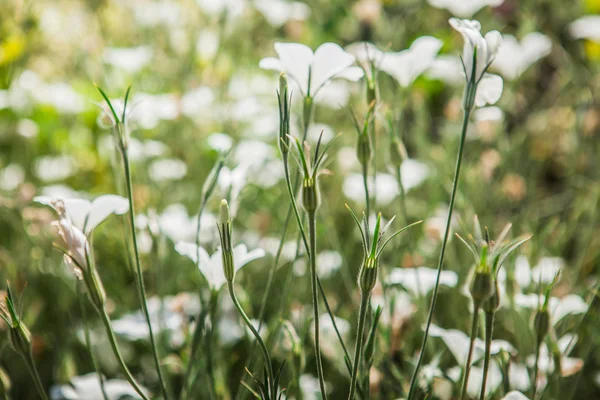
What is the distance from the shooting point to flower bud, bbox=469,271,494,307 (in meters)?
0.41

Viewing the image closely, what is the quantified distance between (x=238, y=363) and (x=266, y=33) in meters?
1.25

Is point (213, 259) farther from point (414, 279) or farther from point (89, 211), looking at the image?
point (414, 279)

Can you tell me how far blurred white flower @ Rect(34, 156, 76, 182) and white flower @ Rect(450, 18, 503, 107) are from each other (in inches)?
33.9

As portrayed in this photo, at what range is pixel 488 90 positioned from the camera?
0.49 meters

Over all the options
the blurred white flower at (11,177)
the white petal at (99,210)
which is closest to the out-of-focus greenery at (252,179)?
the blurred white flower at (11,177)

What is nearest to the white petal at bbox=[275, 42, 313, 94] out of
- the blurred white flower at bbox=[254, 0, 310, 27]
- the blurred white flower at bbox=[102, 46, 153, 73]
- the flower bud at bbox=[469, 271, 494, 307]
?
the flower bud at bbox=[469, 271, 494, 307]

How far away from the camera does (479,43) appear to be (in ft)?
1.45

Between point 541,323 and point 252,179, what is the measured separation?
1.65 ft

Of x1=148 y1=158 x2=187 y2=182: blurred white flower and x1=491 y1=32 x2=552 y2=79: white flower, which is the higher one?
x1=491 y1=32 x2=552 y2=79: white flower

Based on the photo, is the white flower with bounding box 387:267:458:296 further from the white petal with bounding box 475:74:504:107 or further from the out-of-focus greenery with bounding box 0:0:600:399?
the white petal with bounding box 475:74:504:107

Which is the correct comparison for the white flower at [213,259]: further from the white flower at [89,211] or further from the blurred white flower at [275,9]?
the blurred white flower at [275,9]

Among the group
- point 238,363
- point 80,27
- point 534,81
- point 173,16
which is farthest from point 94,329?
point 534,81

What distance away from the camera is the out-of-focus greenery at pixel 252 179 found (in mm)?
772

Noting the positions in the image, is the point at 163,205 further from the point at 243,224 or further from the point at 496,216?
the point at 496,216
